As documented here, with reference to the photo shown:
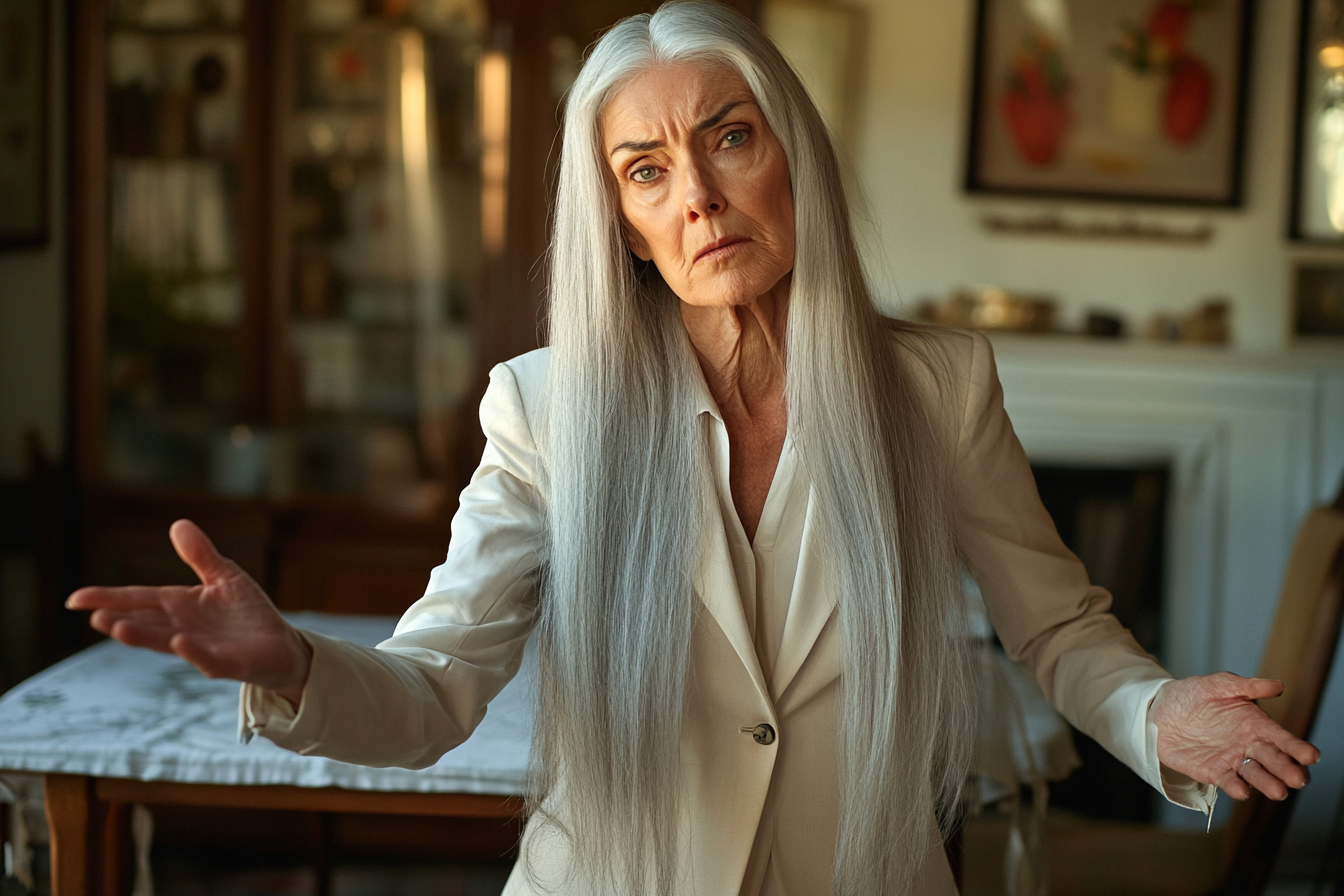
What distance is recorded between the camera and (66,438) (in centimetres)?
338

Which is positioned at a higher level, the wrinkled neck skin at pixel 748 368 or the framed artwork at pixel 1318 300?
the framed artwork at pixel 1318 300

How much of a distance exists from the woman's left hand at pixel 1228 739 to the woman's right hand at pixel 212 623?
0.71 meters

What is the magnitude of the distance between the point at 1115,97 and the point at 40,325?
10.5 feet

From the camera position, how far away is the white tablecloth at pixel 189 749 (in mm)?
1345

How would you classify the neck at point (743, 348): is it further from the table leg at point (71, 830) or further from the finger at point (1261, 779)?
the table leg at point (71, 830)

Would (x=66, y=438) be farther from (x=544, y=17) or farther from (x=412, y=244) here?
(x=544, y=17)

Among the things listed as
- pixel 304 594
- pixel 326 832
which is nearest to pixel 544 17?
pixel 304 594

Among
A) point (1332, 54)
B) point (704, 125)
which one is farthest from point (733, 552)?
point (1332, 54)

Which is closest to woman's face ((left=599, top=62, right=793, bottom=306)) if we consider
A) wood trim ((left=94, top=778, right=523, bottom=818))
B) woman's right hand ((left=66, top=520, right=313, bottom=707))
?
woman's right hand ((left=66, top=520, right=313, bottom=707))

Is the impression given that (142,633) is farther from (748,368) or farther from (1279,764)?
(1279,764)

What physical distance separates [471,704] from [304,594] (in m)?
2.41

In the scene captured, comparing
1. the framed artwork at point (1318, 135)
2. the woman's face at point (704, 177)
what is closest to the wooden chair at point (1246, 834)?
the woman's face at point (704, 177)

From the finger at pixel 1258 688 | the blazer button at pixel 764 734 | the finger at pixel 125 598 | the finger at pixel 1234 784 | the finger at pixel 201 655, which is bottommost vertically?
the blazer button at pixel 764 734

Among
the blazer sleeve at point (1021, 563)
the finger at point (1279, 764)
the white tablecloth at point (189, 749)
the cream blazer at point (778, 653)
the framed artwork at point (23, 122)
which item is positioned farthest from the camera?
the framed artwork at point (23, 122)
